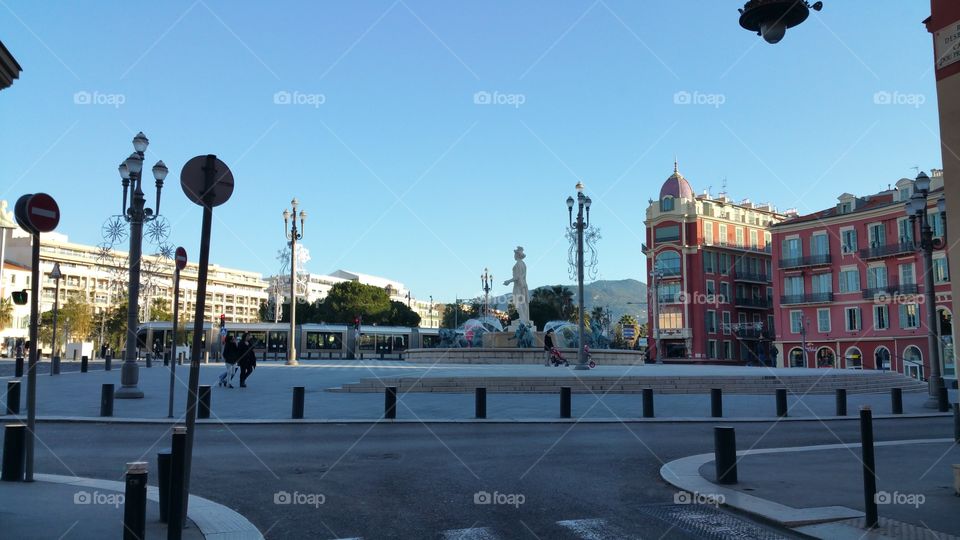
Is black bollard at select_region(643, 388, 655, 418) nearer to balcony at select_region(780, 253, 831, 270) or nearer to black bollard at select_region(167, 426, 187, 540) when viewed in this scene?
black bollard at select_region(167, 426, 187, 540)

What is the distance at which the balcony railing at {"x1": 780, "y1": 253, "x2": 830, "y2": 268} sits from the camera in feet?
180

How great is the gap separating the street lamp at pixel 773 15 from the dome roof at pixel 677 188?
2500 inches

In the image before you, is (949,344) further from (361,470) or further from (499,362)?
(361,470)

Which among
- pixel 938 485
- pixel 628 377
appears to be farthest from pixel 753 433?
pixel 628 377

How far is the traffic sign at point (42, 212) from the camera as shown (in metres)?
7.05

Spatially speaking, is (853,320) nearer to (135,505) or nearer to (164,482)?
(164,482)

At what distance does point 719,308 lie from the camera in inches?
2648

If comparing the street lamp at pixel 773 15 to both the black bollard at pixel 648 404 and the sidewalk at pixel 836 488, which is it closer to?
the sidewalk at pixel 836 488

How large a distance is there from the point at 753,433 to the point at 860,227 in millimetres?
46705

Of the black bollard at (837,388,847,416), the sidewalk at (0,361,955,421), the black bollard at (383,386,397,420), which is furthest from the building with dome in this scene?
the black bollard at (383,386,397,420)

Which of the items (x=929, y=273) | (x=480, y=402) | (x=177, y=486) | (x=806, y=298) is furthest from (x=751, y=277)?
(x=177, y=486)

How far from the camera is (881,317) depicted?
50.7m

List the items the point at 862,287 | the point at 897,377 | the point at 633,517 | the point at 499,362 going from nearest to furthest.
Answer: the point at 633,517
the point at 897,377
the point at 499,362
the point at 862,287

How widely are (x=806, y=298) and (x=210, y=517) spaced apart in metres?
57.5
